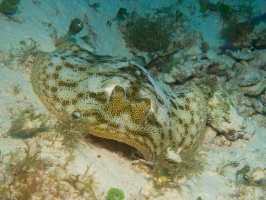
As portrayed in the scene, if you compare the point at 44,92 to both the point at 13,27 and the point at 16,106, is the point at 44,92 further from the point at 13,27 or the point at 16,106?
the point at 13,27

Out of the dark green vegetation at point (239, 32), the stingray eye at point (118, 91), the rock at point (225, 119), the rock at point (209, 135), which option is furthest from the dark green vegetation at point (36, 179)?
the dark green vegetation at point (239, 32)

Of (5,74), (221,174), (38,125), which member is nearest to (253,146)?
(221,174)

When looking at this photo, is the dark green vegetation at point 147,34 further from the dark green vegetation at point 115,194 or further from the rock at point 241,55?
the dark green vegetation at point 115,194

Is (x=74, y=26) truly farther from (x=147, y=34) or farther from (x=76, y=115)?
(x=76, y=115)

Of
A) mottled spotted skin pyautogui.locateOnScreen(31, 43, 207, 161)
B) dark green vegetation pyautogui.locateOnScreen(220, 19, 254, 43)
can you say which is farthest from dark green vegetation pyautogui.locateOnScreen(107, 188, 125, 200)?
dark green vegetation pyautogui.locateOnScreen(220, 19, 254, 43)

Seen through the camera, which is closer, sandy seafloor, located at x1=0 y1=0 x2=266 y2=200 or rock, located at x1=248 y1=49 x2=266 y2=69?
sandy seafloor, located at x1=0 y1=0 x2=266 y2=200

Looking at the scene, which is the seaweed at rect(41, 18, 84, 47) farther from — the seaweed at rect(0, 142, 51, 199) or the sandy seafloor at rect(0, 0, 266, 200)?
the seaweed at rect(0, 142, 51, 199)

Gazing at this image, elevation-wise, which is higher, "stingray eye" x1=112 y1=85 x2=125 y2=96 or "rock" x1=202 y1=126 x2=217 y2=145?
"stingray eye" x1=112 y1=85 x2=125 y2=96
